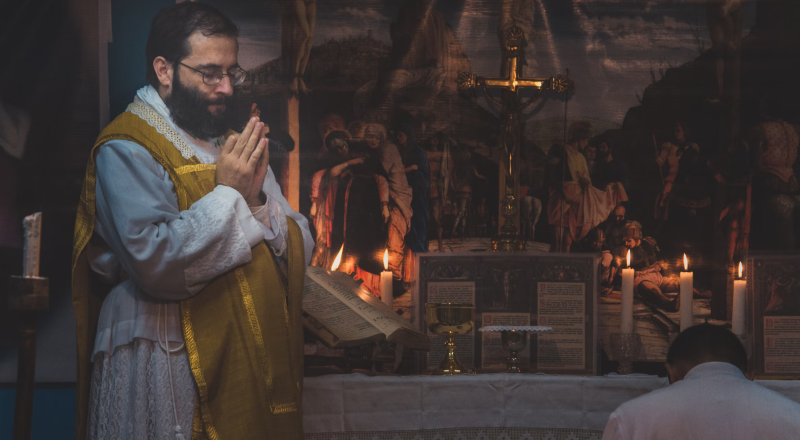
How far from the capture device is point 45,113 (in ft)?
17.2

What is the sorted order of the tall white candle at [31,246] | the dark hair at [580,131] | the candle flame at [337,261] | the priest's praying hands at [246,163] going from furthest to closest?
1. the dark hair at [580,131]
2. the candle flame at [337,261]
3. the priest's praying hands at [246,163]
4. the tall white candle at [31,246]

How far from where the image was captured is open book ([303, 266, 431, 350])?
381cm

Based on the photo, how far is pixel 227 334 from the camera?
346cm

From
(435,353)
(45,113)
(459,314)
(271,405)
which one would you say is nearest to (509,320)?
(435,353)

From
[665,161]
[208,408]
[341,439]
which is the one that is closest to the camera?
[208,408]

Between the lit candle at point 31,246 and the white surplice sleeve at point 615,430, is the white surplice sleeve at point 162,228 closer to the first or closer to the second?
the lit candle at point 31,246

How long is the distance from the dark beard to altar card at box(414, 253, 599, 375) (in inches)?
65.2

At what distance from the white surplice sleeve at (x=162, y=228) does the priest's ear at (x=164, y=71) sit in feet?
1.86

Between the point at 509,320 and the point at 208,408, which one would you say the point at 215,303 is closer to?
the point at 208,408

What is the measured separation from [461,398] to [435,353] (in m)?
1.34

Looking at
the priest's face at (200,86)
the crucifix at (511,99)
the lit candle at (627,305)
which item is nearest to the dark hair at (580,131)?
the crucifix at (511,99)

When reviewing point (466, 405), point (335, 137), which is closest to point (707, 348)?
point (466, 405)

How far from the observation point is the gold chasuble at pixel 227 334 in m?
3.38

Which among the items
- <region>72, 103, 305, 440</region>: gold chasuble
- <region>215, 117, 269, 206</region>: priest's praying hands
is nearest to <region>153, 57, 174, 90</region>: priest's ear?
<region>72, 103, 305, 440</region>: gold chasuble
